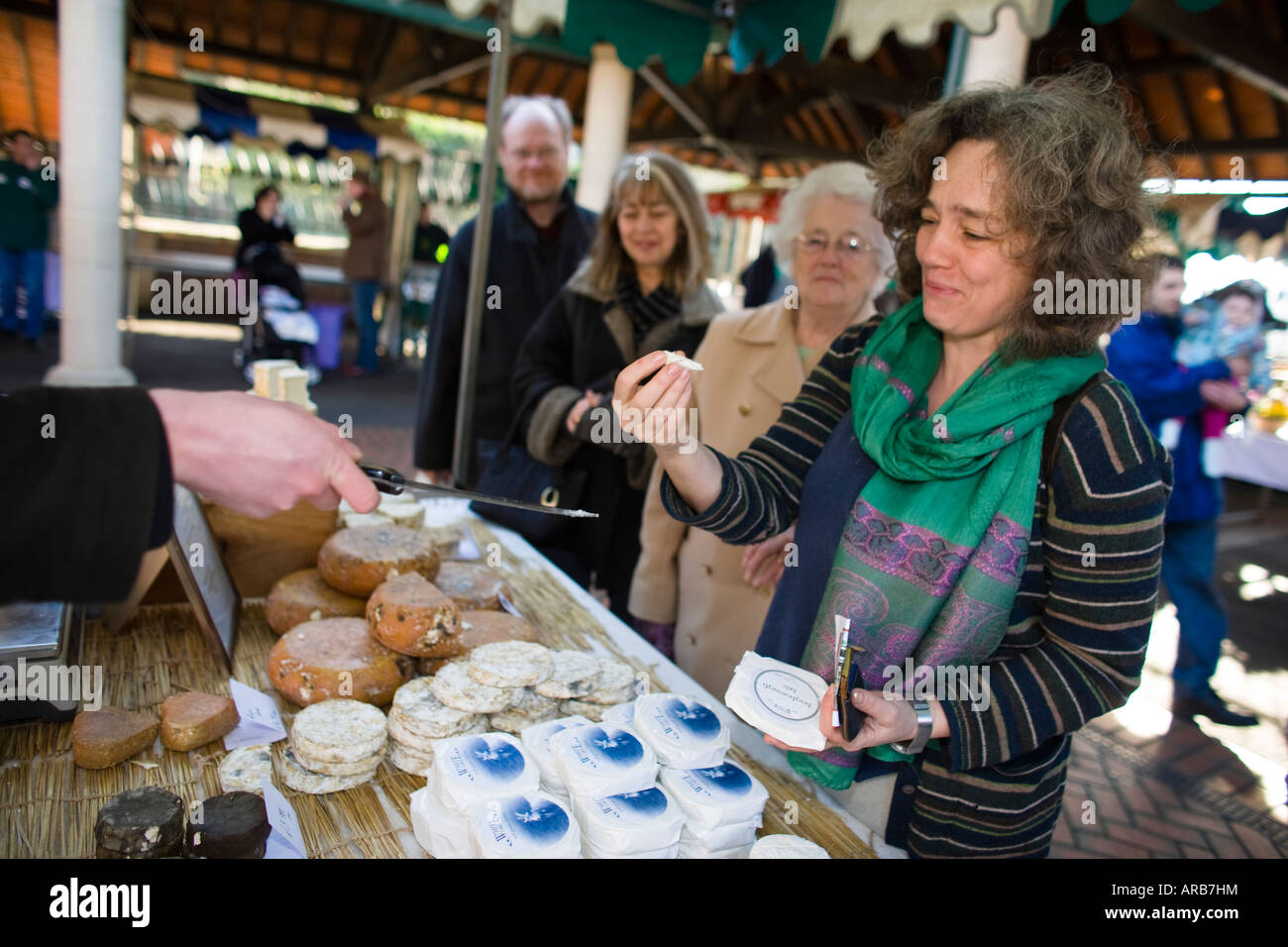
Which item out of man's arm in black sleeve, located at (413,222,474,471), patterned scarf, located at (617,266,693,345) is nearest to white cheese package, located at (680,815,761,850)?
patterned scarf, located at (617,266,693,345)

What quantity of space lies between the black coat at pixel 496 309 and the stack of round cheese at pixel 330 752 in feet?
6.42

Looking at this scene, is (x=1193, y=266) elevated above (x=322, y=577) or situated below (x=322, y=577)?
above

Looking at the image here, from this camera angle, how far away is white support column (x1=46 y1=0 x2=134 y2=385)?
550 centimetres

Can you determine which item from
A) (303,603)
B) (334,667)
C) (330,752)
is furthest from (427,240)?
(330,752)

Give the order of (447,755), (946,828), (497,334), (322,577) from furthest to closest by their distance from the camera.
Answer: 1. (497,334)
2. (322,577)
3. (946,828)
4. (447,755)

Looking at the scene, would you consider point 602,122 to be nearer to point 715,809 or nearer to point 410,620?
point 410,620

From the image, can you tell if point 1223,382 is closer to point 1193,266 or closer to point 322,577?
point 322,577

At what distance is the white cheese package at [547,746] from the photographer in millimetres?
1177

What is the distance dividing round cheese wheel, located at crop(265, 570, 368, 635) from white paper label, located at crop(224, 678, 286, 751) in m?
0.26

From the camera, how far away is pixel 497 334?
126 inches

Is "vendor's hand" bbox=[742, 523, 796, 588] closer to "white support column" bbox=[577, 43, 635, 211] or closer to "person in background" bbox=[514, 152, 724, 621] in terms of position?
"person in background" bbox=[514, 152, 724, 621]

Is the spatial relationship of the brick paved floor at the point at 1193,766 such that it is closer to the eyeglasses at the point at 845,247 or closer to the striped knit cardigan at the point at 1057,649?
the striped knit cardigan at the point at 1057,649
